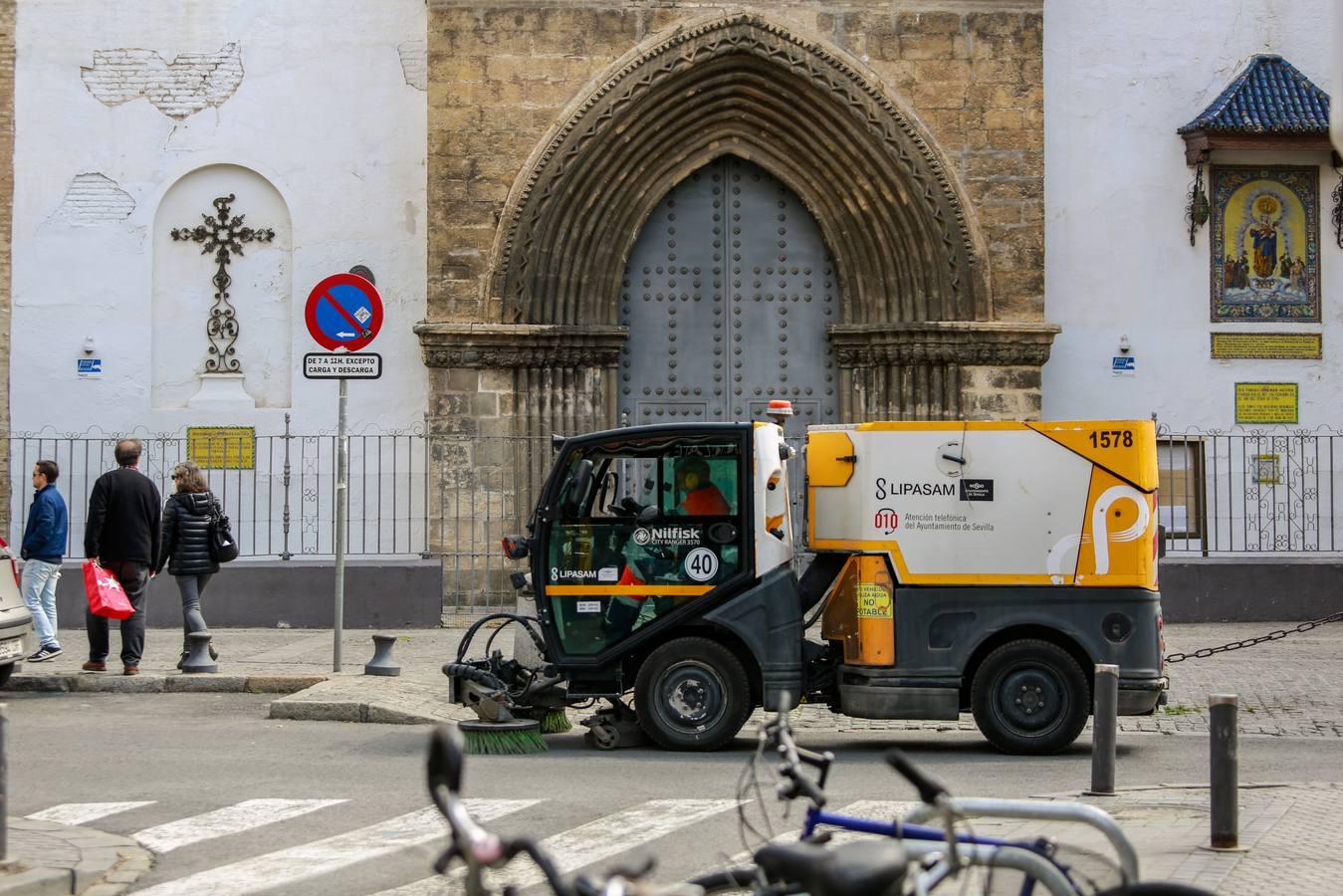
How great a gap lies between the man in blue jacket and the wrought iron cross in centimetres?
517

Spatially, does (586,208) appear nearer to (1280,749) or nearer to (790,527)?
(790,527)

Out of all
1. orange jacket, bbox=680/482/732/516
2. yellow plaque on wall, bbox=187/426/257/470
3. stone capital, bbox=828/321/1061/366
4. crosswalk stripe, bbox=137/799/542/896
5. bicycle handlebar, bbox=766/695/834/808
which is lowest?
crosswalk stripe, bbox=137/799/542/896

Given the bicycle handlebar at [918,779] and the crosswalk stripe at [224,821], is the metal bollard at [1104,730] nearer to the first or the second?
the crosswalk stripe at [224,821]

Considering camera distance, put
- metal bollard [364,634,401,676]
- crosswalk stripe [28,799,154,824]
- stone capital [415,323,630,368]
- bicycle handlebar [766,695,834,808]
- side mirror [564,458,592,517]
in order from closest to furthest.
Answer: bicycle handlebar [766,695,834,808]
crosswalk stripe [28,799,154,824]
side mirror [564,458,592,517]
metal bollard [364,634,401,676]
stone capital [415,323,630,368]

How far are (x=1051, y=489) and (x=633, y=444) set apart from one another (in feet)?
8.21

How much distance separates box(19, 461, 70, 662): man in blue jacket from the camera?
14.9 m

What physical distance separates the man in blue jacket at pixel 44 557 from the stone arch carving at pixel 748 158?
5.81 meters

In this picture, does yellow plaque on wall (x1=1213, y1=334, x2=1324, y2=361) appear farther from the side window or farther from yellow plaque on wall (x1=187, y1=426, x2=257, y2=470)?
the side window

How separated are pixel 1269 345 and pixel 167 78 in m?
12.0

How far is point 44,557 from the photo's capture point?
14.9 m

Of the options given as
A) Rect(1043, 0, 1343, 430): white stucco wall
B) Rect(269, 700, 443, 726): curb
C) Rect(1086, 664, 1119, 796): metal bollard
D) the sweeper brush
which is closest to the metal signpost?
Rect(269, 700, 443, 726): curb

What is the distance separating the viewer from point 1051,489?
1126cm

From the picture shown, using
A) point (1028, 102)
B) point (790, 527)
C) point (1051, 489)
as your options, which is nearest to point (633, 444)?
point (790, 527)

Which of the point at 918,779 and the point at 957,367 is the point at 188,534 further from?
the point at 918,779
